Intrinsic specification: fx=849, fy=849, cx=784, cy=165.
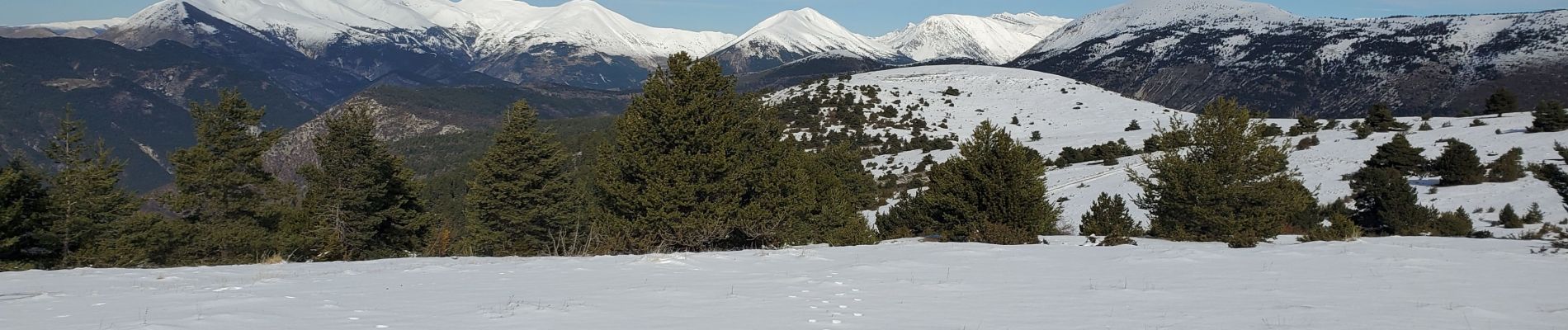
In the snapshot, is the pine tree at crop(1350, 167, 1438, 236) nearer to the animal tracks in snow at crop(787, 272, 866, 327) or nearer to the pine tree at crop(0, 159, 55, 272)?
the animal tracks in snow at crop(787, 272, 866, 327)

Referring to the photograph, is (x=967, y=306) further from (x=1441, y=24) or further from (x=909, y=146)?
(x=1441, y=24)

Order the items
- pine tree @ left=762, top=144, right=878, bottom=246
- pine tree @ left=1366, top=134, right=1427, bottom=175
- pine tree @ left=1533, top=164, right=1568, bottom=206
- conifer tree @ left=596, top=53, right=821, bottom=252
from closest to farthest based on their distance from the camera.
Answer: pine tree @ left=1533, top=164, right=1568, bottom=206 → pine tree @ left=762, top=144, right=878, bottom=246 → conifer tree @ left=596, top=53, right=821, bottom=252 → pine tree @ left=1366, top=134, right=1427, bottom=175

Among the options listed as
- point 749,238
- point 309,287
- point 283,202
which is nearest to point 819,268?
point 309,287

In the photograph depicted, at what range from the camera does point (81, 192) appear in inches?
931

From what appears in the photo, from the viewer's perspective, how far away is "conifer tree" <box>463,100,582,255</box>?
3052 centimetres

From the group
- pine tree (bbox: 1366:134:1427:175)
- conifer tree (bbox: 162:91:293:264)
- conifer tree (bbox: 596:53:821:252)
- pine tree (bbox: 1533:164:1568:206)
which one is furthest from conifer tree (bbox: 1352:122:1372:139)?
conifer tree (bbox: 162:91:293:264)

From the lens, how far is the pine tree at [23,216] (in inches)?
743

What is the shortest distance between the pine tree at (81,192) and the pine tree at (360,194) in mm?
5274

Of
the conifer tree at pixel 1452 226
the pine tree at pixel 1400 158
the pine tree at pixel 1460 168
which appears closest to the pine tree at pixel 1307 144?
the pine tree at pixel 1400 158

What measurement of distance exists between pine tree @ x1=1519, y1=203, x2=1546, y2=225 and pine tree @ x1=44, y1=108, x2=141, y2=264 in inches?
1279

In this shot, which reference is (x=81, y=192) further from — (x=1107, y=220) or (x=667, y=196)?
(x=1107, y=220)

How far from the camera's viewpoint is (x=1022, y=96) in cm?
7306

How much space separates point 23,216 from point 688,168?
16.1 meters

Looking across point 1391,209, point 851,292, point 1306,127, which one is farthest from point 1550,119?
point 851,292
